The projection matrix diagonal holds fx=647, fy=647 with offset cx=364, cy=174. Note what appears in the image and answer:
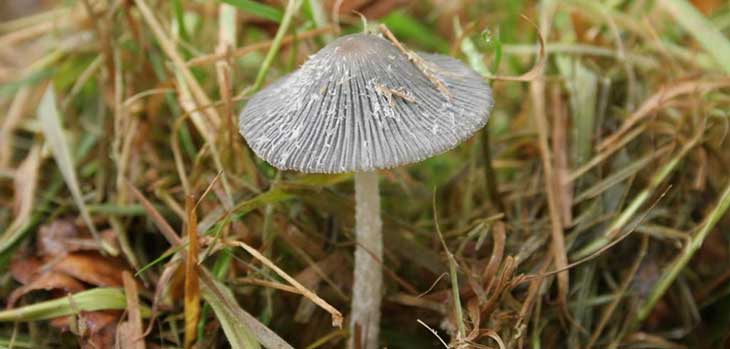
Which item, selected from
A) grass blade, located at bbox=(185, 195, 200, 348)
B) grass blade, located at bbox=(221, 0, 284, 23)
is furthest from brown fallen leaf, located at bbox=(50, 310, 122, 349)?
grass blade, located at bbox=(221, 0, 284, 23)

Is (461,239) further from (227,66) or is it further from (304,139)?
(227,66)

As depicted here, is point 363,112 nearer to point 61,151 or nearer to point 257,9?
point 257,9

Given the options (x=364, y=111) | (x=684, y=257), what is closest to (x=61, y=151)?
(x=364, y=111)

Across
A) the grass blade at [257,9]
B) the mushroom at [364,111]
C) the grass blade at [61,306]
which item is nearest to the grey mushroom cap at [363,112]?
the mushroom at [364,111]

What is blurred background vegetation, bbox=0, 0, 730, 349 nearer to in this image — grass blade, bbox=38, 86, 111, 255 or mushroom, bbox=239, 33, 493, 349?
grass blade, bbox=38, 86, 111, 255

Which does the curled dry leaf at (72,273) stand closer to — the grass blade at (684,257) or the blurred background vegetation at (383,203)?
the blurred background vegetation at (383,203)

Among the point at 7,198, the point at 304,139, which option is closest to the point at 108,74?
the point at 7,198

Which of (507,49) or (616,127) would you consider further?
(507,49)
